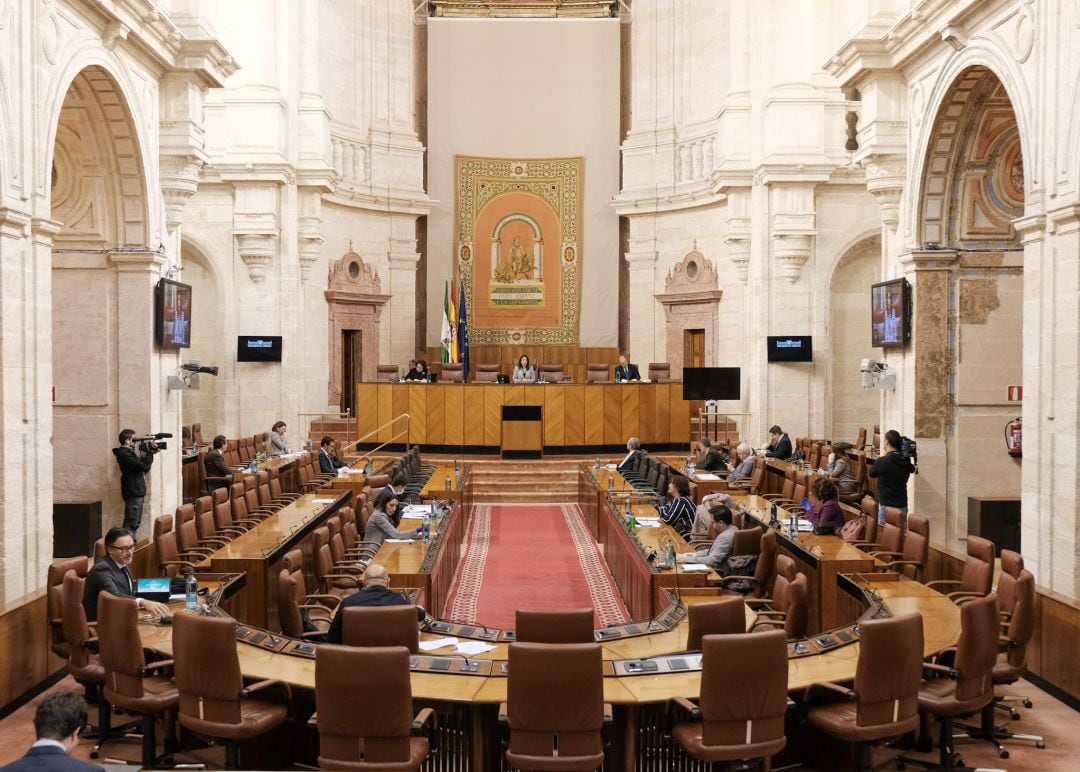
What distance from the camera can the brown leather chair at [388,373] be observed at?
21156 millimetres

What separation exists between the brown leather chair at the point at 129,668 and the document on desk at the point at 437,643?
1337 mm

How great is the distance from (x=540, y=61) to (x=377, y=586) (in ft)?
66.6

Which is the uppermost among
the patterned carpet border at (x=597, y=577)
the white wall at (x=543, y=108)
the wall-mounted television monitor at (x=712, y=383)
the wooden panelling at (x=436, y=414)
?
the white wall at (x=543, y=108)

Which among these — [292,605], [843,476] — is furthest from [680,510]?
[292,605]

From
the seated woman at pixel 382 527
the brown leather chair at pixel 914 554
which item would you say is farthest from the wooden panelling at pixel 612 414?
the brown leather chair at pixel 914 554

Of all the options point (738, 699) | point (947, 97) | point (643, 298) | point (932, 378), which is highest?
point (947, 97)

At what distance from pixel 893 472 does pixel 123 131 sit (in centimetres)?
853

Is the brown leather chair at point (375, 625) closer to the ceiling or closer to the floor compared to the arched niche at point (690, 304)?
closer to the floor

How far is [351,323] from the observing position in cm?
2259

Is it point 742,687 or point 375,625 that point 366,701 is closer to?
point 375,625

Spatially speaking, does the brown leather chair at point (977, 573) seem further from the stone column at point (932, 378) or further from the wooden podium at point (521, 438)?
the wooden podium at point (521, 438)

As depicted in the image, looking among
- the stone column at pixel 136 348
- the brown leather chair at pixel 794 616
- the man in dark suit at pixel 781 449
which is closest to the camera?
the brown leather chair at pixel 794 616

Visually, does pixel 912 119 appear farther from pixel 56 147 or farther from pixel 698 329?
pixel 698 329

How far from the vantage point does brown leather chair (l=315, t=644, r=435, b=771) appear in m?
4.70
